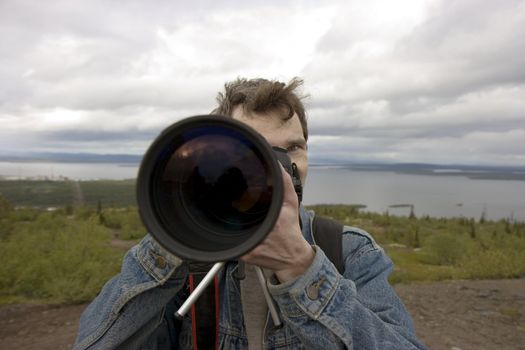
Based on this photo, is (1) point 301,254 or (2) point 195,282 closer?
(1) point 301,254

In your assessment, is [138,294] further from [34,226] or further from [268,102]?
[34,226]

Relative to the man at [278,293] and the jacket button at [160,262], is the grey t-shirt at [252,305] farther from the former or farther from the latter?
the jacket button at [160,262]

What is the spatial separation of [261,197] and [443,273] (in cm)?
795

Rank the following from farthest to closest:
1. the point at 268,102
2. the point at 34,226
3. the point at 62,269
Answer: the point at 34,226
the point at 62,269
the point at 268,102

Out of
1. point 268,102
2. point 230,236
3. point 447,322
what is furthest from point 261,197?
point 447,322

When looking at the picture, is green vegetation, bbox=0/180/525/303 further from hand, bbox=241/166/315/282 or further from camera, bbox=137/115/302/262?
hand, bbox=241/166/315/282

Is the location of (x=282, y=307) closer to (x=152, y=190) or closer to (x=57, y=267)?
(x=152, y=190)

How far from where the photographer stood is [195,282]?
1474 mm

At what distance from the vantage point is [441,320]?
5.48m

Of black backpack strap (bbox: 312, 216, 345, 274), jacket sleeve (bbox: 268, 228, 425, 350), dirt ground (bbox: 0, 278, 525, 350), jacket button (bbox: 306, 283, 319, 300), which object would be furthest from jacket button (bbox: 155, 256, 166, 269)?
dirt ground (bbox: 0, 278, 525, 350)

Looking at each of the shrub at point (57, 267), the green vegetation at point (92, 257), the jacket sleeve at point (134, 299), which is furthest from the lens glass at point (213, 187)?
the shrub at point (57, 267)

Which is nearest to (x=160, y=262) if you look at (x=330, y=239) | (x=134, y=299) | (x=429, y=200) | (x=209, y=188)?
(x=134, y=299)

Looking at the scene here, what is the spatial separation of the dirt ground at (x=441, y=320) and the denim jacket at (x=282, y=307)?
3.75 m

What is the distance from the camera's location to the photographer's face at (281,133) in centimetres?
166
